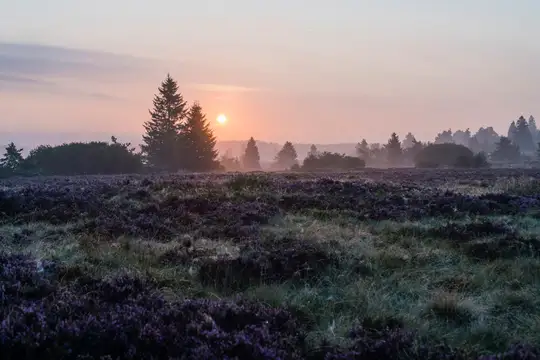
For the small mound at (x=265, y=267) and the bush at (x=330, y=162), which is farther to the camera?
the bush at (x=330, y=162)

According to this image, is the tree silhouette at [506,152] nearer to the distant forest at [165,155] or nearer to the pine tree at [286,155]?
the distant forest at [165,155]

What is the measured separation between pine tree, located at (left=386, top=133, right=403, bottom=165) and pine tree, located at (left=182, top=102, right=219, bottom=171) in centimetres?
5712

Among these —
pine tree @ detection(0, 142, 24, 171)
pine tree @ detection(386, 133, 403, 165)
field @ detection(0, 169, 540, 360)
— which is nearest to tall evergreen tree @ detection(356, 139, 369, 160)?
pine tree @ detection(386, 133, 403, 165)

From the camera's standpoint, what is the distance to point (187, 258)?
274 inches

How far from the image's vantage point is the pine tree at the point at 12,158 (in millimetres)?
40450

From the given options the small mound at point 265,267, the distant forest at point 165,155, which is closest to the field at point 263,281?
the small mound at point 265,267

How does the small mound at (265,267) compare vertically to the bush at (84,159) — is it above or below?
below

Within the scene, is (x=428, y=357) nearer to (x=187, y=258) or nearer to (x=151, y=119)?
(x=187, y=258)

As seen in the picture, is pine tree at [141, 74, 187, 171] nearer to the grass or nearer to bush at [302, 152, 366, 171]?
bush at [302, 152, 366, 171]

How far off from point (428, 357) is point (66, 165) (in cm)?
4374

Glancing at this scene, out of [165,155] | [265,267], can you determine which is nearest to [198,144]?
[165,155]

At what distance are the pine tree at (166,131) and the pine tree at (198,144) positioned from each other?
0.82m

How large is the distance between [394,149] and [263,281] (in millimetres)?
101307

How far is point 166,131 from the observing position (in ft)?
185
